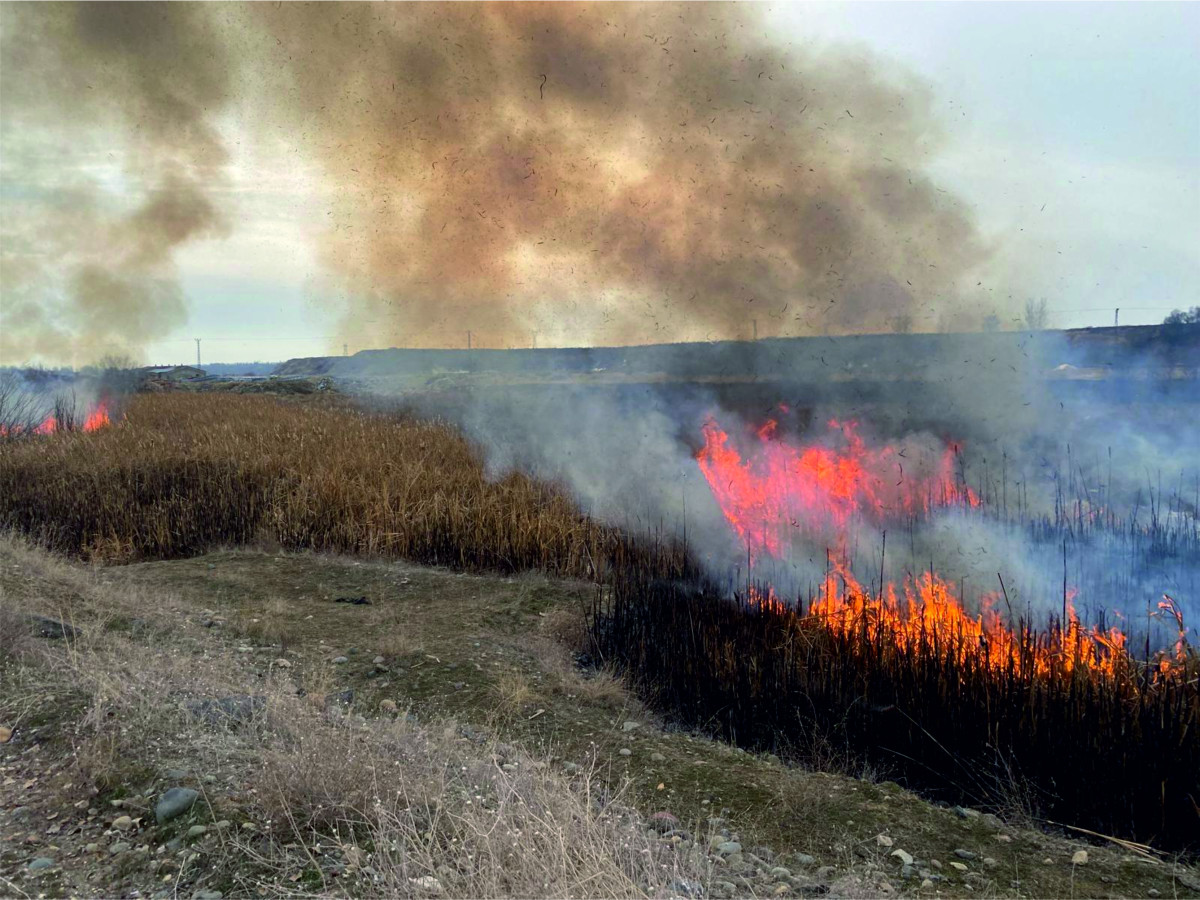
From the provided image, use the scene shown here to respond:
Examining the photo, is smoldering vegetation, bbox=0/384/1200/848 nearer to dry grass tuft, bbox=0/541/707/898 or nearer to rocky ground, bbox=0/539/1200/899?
rocky ground, bbox=0/539/1200/899

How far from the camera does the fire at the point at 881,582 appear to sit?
5234mm

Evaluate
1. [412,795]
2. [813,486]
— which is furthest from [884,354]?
[412,795]

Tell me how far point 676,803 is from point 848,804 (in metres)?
Answer: 0.92

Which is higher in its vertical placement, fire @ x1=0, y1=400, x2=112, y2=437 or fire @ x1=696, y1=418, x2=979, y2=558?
fire @ x1=0, y1=400, x2=112, y2=437

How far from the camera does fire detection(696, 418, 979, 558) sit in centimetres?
950

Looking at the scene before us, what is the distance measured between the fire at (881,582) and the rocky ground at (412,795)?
1.19 m

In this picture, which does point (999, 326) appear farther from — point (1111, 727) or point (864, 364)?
point (864, 364)

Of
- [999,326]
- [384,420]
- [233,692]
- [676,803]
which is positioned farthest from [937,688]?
[384,420]

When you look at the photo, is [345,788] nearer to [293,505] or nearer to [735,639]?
[735,639]

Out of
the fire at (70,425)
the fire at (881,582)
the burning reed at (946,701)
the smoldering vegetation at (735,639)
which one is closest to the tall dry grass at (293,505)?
the smoldering vegetation at (735,639)

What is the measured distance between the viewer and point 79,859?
3.24m

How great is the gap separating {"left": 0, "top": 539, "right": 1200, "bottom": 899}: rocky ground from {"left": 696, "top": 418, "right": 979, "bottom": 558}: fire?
4.07m

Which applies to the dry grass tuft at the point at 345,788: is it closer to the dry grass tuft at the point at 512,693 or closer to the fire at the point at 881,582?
the dry grass tuft at the point at 512,693

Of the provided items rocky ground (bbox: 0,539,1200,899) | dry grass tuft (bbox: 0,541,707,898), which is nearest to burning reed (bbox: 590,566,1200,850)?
rocky ground (bbox: 0,539,1200,899)
